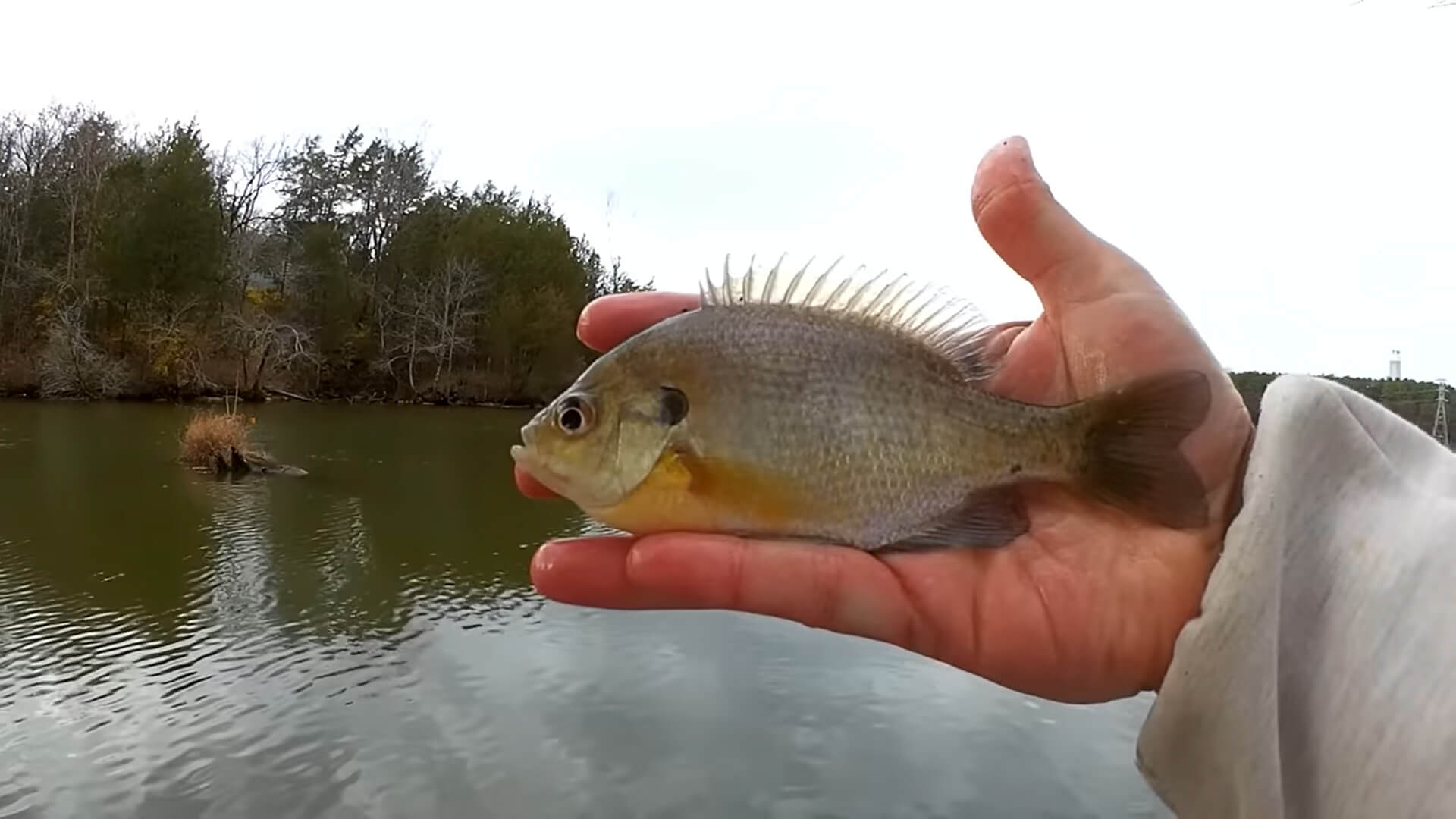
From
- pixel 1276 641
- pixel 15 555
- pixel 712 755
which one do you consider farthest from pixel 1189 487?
pixel 15 555

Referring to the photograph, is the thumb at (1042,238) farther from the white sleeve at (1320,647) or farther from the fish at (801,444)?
the white sleeve at (1320,647)

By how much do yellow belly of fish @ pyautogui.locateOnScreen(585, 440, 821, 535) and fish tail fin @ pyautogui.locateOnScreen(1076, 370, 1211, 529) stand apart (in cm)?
84

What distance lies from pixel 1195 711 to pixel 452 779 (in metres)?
10.7

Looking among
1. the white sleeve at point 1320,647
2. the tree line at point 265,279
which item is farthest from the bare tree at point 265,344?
the white sleeve at point 1320,647

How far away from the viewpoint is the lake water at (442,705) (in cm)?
1102

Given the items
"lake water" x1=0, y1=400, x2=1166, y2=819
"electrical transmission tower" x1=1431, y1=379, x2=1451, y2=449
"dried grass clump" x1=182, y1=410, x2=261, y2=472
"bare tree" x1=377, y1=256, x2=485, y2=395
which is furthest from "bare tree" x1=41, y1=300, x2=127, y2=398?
"electrical transmission tower" x1=1431, y1=379, x2=1451, y2=449

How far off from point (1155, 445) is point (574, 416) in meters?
1.61

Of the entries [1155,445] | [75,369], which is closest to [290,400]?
[75,369]

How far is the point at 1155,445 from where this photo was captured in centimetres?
252

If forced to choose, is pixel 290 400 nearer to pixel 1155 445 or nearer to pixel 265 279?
pixel 265 279

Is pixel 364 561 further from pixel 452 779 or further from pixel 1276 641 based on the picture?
pixel 1276 641

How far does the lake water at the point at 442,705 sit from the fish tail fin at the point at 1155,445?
374 inches

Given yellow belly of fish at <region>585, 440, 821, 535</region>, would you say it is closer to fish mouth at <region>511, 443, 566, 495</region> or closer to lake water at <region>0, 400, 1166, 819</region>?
fish mouth at <region>511, 443, 566, 495</region>

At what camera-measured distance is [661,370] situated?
2.79m
